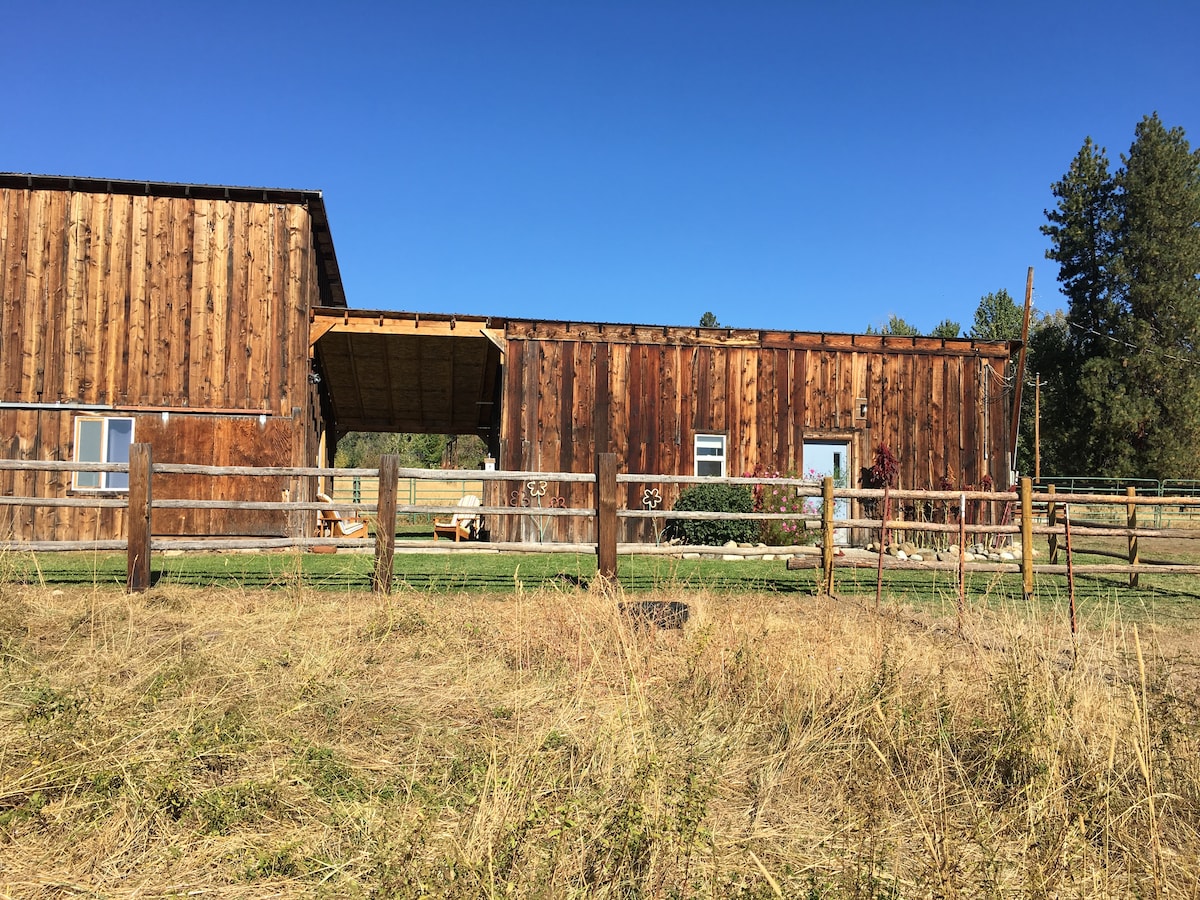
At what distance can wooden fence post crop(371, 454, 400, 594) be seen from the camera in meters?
7.79

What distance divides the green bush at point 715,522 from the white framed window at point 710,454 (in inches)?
42.8

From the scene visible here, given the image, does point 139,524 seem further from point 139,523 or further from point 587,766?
point 587,766

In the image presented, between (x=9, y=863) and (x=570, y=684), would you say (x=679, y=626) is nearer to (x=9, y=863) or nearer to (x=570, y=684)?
(x=570, y=684)

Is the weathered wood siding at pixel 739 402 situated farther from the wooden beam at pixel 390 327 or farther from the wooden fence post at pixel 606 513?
the wooden fence post at pixel 606 513

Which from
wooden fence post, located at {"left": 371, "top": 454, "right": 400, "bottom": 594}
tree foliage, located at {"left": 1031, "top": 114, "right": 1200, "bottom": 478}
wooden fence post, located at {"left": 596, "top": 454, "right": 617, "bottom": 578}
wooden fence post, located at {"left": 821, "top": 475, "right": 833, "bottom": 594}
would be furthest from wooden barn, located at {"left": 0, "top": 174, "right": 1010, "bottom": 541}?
tree foliage, located at {"left": 1031, "top": 114, "right": 1200, "bottom": 478}

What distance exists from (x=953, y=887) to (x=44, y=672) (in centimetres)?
444

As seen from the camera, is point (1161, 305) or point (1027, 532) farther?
point (1161, 305)

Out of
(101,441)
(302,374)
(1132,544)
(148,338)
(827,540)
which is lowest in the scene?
(1132,544)

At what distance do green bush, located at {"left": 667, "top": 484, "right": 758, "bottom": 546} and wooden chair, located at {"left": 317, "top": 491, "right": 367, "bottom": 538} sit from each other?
243 inches

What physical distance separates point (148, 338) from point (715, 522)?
10.4m

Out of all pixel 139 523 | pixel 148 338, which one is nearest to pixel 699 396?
pixel 148 338

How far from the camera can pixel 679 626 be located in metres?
5.86

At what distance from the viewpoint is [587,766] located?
3254 millimetres

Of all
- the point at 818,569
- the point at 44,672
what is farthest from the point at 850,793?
the point at 818,569
